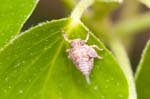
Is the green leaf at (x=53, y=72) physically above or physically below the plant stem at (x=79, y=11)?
below

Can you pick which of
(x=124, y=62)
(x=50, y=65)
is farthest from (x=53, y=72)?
(x=124, y=62)

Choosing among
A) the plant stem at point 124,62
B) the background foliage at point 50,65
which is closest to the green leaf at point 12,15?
the background foliage at point 50,65

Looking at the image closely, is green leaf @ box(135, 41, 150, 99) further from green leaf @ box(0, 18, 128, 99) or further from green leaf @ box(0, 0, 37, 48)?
green leaf @ box(0, 0, 37, 48)

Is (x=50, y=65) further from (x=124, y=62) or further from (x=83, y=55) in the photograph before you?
(x=124, y=62)

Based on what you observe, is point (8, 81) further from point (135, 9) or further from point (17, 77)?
point (135, 9)

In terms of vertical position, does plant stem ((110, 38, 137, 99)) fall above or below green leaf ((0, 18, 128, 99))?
below

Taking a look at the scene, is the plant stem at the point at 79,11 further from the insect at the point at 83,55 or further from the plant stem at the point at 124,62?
the plant stem at the point at 124,62

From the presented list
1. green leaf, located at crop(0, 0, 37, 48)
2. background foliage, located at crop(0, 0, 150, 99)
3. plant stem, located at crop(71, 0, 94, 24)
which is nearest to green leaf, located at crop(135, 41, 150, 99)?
background foliage, located at crop(0, 0, 150, 99)
